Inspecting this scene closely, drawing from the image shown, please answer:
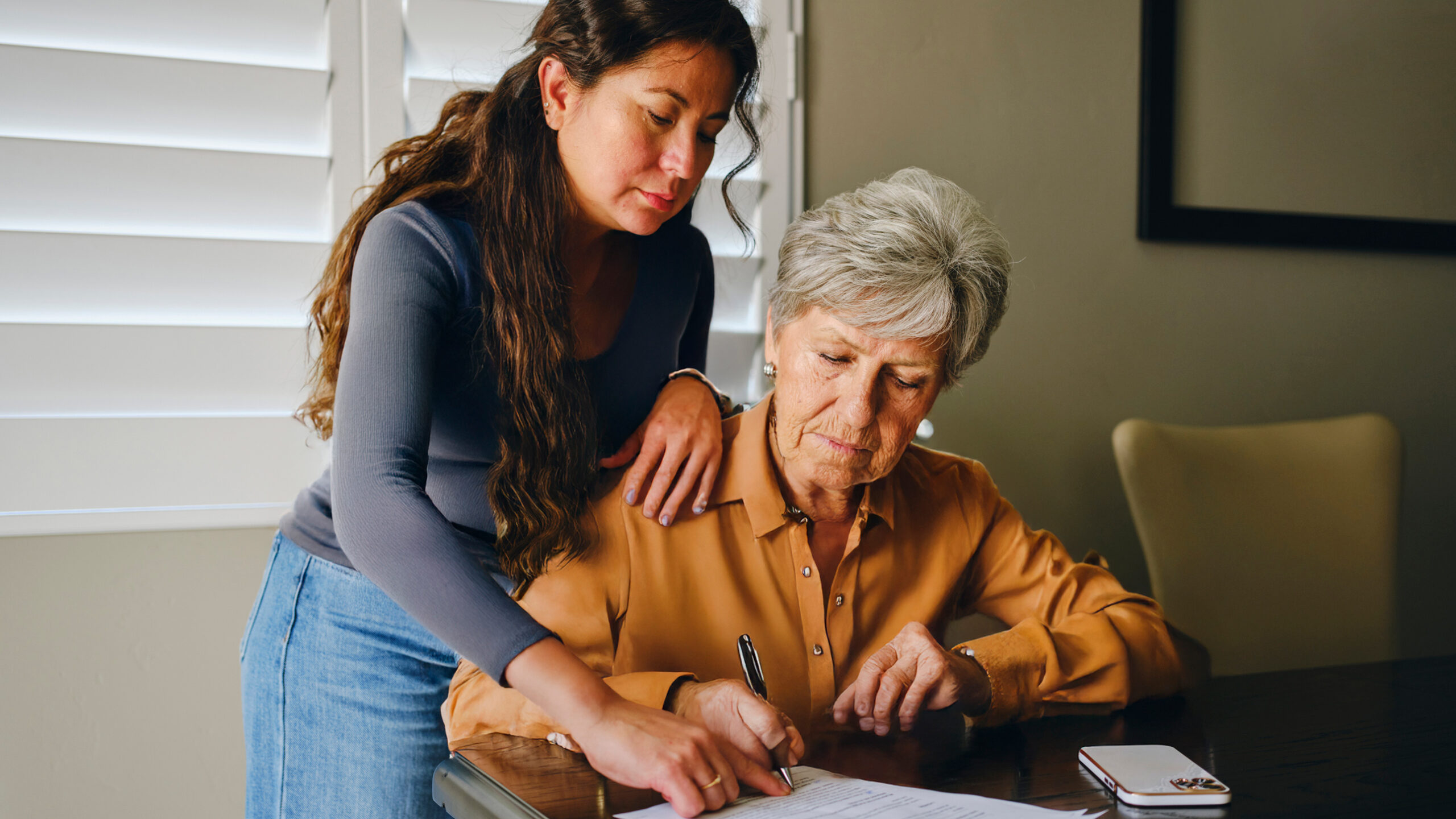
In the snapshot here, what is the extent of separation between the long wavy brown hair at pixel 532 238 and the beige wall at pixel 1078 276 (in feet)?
2.35

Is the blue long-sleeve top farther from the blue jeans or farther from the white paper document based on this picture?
the white paper document

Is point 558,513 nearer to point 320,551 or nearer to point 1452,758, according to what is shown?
point 320,551

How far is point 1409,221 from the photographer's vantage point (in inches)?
88.5

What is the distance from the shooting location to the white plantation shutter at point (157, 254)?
56.3 inches

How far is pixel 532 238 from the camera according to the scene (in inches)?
45.4

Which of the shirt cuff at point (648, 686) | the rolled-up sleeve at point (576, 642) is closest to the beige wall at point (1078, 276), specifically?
the rolled-up sleeve at point (576, 642)

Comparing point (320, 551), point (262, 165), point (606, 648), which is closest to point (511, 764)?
point (606, 648)

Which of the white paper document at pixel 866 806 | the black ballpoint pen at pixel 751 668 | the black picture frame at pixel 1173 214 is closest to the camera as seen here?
the white paper document at pixel 866 806

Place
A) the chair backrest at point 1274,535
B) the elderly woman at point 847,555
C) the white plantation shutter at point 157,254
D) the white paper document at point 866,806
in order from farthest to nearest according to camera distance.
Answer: the chair backrest at point 1274,535
the white plantation shutter at point 157,254
the elderly woman at point 847,555
the white paper document at point 866,806

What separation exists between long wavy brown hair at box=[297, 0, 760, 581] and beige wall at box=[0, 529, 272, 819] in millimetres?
596

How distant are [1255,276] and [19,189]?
7.75 feet

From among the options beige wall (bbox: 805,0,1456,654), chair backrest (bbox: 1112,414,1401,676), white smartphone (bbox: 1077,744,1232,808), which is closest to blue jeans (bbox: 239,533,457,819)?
white smartphone (bbox: 1077,744,1232,808)

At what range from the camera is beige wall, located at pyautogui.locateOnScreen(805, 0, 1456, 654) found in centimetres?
188

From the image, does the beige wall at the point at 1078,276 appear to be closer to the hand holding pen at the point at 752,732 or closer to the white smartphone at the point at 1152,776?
the white smartphone at the point at 1152,776
